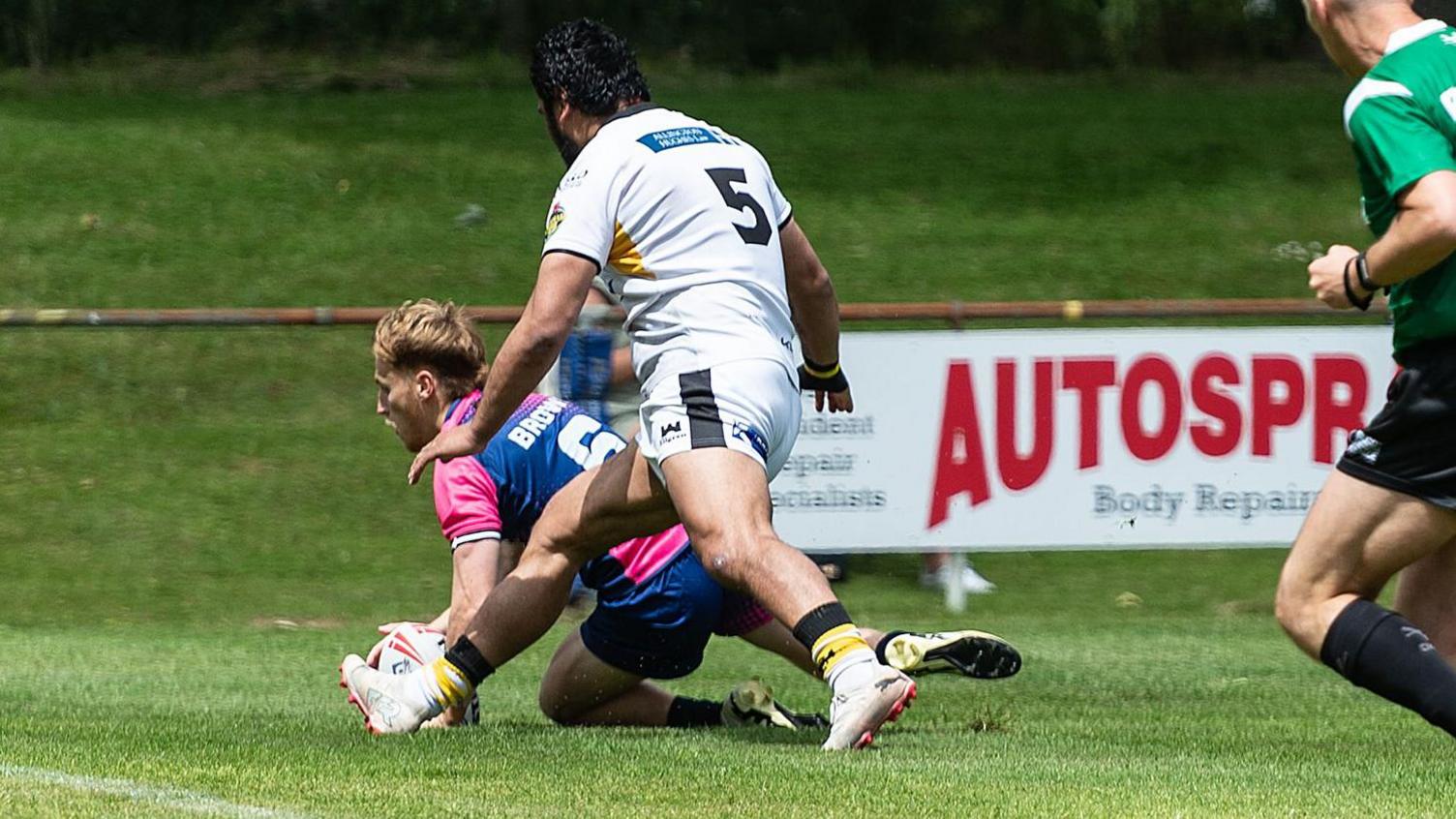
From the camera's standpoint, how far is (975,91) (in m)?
27.0

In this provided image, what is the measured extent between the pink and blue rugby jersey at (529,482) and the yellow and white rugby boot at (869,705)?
112 centimetres

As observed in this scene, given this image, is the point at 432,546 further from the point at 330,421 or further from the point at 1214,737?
the point at 1214,737

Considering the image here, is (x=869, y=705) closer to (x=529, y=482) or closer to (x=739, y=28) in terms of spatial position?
(x=529, y=482)

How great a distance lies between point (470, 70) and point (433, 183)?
616 centimetres

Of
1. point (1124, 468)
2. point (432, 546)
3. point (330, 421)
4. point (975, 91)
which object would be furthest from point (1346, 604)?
point (975, 91)

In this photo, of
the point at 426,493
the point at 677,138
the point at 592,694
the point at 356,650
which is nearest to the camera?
the point at 677,138

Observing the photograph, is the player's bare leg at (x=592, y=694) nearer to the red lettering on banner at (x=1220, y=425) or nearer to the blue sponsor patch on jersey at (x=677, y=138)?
the blue sponsor patch on jersey at (x=677, y=138)

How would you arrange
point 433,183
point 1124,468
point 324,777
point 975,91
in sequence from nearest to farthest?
point 324,777 → point 1124,468 → point 433,183 → point 975,91

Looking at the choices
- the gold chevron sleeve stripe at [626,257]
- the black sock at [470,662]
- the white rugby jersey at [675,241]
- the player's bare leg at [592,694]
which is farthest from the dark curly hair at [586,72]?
the player's bare leg at [592,694]

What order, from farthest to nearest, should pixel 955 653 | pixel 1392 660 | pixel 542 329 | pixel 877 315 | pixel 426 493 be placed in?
pixel 426 493 → pixel 877 315 → pixel 955 653 → pixel 542 329 → pixel 1392 660

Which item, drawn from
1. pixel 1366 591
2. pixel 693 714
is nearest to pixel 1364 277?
pixel 1366 591

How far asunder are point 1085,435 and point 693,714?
4.83m

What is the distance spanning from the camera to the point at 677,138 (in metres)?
5.57

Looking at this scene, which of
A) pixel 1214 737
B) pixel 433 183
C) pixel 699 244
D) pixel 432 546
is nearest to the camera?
pixel 699 244
